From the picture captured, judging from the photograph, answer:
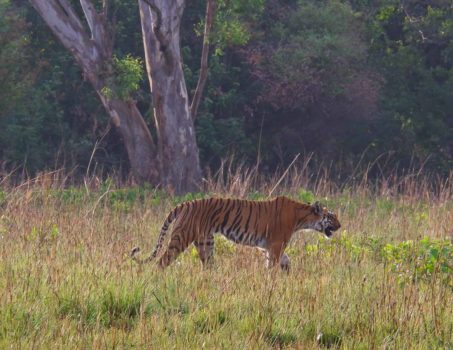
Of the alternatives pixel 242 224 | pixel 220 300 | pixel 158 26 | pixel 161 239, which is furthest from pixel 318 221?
pixel 158 26

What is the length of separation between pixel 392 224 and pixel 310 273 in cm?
351

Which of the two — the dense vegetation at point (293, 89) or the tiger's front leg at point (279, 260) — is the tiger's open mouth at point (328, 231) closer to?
the tiger's front leg at point (279, 260)

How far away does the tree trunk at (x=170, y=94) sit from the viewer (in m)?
17.7

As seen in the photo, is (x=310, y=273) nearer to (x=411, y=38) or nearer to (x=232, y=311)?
(x=232, y=311)

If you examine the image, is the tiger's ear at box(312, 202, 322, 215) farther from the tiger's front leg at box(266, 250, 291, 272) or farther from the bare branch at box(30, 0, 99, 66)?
the bare branch at box(30, 0, 99, 66)

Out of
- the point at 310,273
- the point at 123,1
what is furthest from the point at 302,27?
the point at 310,273

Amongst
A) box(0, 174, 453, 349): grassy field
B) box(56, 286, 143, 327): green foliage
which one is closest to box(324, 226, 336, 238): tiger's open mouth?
box(0, 174, 453, 349): grassy field

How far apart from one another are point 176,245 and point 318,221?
169cm

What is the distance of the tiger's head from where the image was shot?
10383mm

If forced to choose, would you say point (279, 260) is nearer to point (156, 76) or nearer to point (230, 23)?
point (230, 23)

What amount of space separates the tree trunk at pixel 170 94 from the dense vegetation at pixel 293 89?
284 cm

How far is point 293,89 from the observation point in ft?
73.8

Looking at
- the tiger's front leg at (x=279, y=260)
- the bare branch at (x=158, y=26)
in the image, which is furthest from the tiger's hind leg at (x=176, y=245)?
the bare branch at (x=158, y=26)

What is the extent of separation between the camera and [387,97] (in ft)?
75.4
